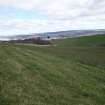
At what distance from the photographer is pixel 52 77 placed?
64.2ft

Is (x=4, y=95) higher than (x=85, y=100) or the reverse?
higher

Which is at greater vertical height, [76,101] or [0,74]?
[0,74]

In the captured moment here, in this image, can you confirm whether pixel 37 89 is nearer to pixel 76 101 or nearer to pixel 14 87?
pixel 14 87

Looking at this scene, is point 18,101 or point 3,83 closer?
point 18,101

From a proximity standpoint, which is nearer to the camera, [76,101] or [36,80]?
[76,101]

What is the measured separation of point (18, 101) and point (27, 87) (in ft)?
9.41

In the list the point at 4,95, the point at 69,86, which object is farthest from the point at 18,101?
the point at 69,86

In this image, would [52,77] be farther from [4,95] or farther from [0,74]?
[4,95]

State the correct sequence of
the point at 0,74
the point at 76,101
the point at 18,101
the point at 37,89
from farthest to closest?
the point at 0,74
the point at 37,89
the point at 76,101
the point at 18,101

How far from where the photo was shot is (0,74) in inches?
651

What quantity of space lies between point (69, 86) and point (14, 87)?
453 centimetres

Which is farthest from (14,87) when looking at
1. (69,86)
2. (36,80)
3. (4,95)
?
(69,86)

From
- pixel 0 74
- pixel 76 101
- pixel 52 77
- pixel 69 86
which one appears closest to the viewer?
pixel 76 101

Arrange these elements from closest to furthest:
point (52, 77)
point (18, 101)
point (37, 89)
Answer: point (18, 101), point (37, 89), point (52, 77)
